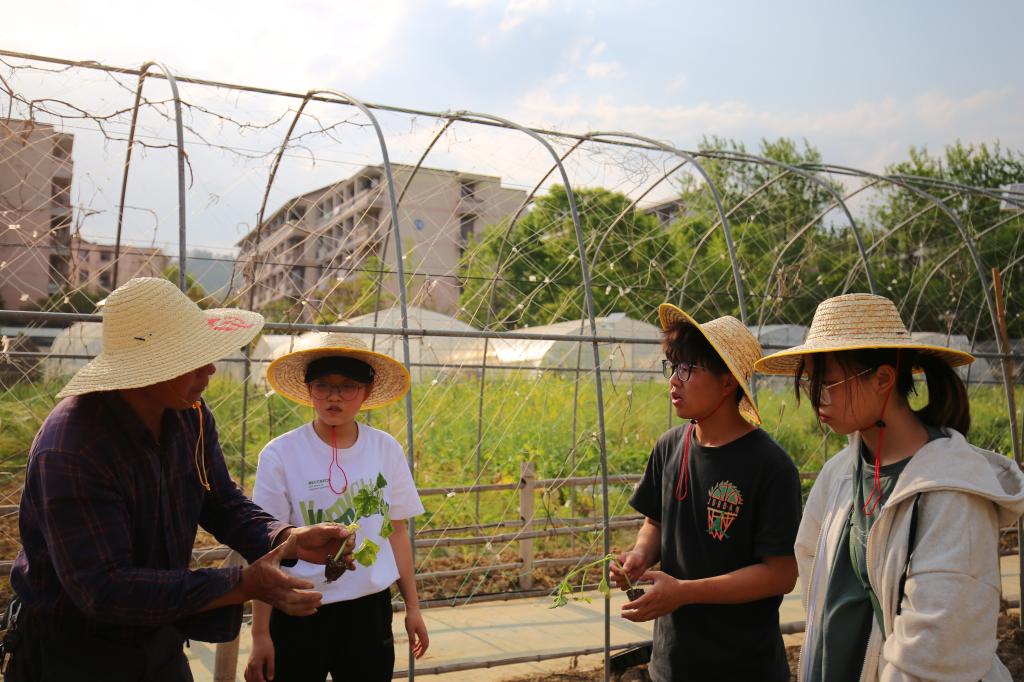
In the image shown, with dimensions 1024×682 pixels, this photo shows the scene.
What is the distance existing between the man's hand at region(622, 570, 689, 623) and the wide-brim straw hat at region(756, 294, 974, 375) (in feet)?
2.09

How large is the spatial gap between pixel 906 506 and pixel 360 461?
5.14 feet

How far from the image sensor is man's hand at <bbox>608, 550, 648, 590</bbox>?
2270mm

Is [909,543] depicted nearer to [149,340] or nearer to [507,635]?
[149,340]

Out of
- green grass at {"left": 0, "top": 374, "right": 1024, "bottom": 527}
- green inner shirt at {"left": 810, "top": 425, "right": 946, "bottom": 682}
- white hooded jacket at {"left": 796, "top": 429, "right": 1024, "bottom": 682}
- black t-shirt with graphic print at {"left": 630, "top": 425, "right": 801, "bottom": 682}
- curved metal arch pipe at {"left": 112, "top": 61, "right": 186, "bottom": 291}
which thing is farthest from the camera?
green grass at {"left": 0, "top": 374, "right": 1024, "bottom": 527}

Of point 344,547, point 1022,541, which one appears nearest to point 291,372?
point 344,547

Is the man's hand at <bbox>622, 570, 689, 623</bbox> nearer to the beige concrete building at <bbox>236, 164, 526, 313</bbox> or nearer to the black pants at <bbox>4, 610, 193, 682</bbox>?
the black pants at <bbox>4, 610, 193, 682</bbox>

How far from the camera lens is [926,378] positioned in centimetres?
197

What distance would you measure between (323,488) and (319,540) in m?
0.58

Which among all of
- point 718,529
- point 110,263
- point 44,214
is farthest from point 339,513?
point 44,214

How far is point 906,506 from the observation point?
5.66ft

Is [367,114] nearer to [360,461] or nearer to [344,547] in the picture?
[360,461]

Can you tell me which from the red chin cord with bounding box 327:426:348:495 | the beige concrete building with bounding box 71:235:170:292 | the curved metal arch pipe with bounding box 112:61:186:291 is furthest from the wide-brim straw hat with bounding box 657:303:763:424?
the beige concrete building with bounding box 71:235:170:292

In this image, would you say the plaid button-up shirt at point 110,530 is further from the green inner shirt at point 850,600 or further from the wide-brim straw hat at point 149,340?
the green inner shirt at point 850,600

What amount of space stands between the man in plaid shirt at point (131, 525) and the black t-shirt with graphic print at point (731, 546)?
98 centimetres
